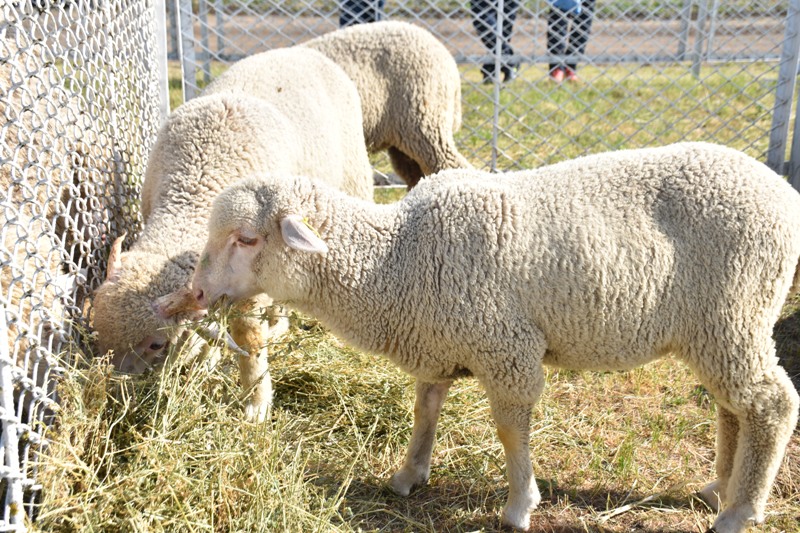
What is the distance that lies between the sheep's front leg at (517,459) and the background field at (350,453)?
0.11 meters

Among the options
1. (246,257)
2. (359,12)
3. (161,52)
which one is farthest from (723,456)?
(359,12)

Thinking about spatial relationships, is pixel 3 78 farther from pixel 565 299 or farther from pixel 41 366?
pixel 565 299

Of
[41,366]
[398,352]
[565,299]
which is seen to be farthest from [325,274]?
[41,366]

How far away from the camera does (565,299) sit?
8.69 ft

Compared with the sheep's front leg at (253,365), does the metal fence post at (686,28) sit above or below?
above

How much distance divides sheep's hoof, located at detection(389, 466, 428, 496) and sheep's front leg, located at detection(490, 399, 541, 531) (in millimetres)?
375

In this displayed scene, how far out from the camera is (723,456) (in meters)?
2.95

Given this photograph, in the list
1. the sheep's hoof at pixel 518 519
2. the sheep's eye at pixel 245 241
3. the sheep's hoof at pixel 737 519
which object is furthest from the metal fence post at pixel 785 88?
the sheep's eye at pixel 245 241

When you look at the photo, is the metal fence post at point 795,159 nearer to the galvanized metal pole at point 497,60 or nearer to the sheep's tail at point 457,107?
the galvanized metal pole at point 497,60

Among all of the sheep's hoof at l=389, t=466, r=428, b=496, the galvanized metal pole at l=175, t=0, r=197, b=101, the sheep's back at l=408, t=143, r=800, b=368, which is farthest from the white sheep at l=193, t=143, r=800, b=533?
the galvanized metal pole at l=175, t=0, r=197, b=101

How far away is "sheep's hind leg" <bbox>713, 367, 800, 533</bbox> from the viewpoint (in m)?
2.66

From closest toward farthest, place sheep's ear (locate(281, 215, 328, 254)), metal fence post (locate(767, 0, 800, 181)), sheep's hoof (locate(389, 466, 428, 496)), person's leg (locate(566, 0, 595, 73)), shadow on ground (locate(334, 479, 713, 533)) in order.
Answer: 1. sheep's ear (locate(281, 215, 328, 254))
2. shadow on ground (locate(334, 479, 713, 533))
3. sheep's hoof (locate(389, 466, 428, 496))
4. metal fence post (locate(767, 0, 800, 181))
5. person's leg (locate(566, 0, 595, 73))

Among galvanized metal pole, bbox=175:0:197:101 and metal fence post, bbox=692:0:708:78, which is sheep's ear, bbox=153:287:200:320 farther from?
metal fence post, bbox=692:0:708:78

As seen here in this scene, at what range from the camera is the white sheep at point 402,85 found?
487 centimetres
